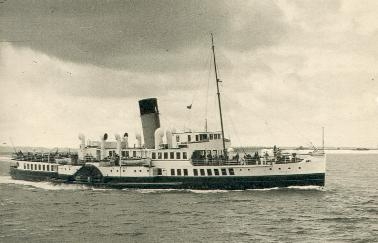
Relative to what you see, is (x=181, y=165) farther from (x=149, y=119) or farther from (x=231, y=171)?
(x=149, y=119)

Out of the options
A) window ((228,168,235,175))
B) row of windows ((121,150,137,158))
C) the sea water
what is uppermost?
row of windows ((121,150,137,158))

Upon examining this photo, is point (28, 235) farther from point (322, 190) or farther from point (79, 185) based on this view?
point (322, 190)

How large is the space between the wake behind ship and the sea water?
0.85 meters

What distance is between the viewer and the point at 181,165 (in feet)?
123

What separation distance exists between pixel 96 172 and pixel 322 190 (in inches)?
740

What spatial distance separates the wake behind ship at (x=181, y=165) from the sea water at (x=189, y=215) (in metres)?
0.85

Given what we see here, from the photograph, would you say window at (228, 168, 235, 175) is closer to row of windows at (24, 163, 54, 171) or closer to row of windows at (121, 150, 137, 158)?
row of windows at (121, 150, 137, 158)

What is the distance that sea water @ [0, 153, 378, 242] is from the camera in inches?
843

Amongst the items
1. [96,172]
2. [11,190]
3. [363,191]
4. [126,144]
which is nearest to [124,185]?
[96,172]

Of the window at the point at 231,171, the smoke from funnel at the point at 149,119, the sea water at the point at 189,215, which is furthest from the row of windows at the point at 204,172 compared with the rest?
the smoke from funnel at the point at 149,119

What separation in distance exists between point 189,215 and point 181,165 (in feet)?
36.4

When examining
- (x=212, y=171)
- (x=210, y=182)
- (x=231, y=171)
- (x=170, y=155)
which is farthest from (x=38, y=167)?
(x=231, y=171)

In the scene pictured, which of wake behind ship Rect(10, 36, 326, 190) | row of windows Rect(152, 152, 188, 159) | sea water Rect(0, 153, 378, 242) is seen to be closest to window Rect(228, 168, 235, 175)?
wake behind ship Rect(10, 36, 326, 190)

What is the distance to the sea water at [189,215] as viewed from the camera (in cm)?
2141
